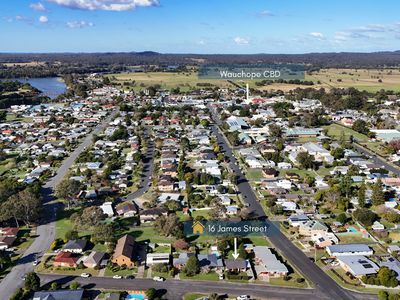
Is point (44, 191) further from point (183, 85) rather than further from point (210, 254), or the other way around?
point (183, 85)

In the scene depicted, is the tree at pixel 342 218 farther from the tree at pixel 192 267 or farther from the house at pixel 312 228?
the tree at pixel 192 267

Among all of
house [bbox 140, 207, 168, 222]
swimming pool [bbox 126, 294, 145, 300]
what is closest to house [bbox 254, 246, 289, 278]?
swimming pool [bbox 126, 294, 145, 300]

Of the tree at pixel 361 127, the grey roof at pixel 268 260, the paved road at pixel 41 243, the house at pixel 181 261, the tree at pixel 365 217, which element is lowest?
the paved road at pixel 41 243

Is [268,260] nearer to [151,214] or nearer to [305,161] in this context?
[151,214]

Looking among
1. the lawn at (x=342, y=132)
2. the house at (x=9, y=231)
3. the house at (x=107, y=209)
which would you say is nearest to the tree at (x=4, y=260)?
the house at (x=9, y=231)

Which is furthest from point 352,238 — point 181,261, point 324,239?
point 181,261

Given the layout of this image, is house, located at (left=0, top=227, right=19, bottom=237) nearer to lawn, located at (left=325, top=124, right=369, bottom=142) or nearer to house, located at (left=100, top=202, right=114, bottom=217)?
house, located at (left=100, top=202, right=114, bottom=217)


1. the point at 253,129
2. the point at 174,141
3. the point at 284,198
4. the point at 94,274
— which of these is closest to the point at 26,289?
the point at 94,274
